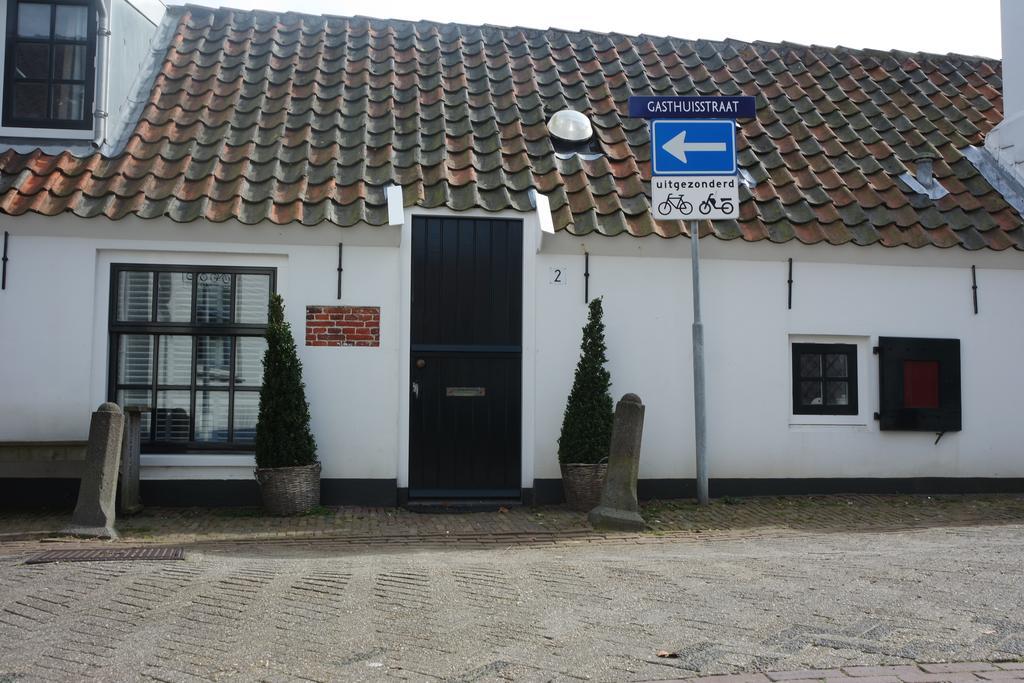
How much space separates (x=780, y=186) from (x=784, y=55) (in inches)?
155

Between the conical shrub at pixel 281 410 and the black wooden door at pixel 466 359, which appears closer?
the conical shrub at pixel 281 410

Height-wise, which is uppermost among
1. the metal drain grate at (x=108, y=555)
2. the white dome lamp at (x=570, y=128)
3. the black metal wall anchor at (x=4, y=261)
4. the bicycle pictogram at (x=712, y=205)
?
the white dome lamp at (x=570, y=128)

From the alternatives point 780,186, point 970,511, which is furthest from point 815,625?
point 780,186

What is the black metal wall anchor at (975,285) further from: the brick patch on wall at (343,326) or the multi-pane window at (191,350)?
the multi-pane window at (191,350)

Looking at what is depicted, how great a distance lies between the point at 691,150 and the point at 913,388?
3.66 meters

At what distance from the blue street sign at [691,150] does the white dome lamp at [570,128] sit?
1.81 meters

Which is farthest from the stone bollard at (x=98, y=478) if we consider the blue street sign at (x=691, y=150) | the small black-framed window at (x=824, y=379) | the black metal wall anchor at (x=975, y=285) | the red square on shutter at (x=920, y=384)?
the black metal wall anchor at (x=975, y=285)

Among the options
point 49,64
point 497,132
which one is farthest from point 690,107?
point 49,64

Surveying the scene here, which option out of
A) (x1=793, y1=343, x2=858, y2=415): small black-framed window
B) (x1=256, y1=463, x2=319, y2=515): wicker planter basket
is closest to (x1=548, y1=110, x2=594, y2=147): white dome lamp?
(x1=793, y1=343, x2=858, y2=415): small black-framed window

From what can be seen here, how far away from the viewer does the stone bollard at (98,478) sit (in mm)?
7426

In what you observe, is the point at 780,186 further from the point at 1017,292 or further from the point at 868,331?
the point at 1017,292

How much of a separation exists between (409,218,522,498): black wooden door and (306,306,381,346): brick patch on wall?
0.42m

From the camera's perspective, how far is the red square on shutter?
991cm

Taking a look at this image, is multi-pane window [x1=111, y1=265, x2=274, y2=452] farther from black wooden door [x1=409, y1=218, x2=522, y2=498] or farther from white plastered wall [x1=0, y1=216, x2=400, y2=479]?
black wooden door [x1=409, y1=218, x2=522, y2=498]
